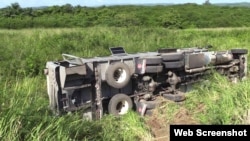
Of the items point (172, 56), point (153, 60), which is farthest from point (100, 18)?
point (153, 60)

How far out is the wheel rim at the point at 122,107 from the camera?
7.60 meters

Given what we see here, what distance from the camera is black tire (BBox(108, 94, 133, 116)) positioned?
7.41m

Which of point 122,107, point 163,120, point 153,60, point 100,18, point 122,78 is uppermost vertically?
point 153,60

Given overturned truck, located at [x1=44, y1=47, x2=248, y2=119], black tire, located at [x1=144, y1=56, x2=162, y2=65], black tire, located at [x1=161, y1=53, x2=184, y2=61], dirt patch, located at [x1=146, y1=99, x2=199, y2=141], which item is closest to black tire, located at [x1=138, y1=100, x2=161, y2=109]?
overturned truck, located at [x1=44, y1=47, x2=248, y2=119]

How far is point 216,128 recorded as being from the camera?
13.4 feet

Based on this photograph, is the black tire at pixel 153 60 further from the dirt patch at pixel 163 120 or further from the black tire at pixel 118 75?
the dirt patch at pixel 163 120

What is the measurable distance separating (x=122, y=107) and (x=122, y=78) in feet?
1.83

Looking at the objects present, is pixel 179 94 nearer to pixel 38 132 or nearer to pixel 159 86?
pixel 159 86

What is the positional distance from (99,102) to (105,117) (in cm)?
29

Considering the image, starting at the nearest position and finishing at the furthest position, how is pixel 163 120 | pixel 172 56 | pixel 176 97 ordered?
pixel 163 120
pixel 176 97
pixel 172 56

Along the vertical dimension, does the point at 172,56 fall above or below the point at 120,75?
above

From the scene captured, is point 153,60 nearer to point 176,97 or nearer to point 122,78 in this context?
point 122,78

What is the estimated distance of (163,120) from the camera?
7180 mm

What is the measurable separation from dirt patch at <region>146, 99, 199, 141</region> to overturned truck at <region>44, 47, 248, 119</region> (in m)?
0.28
